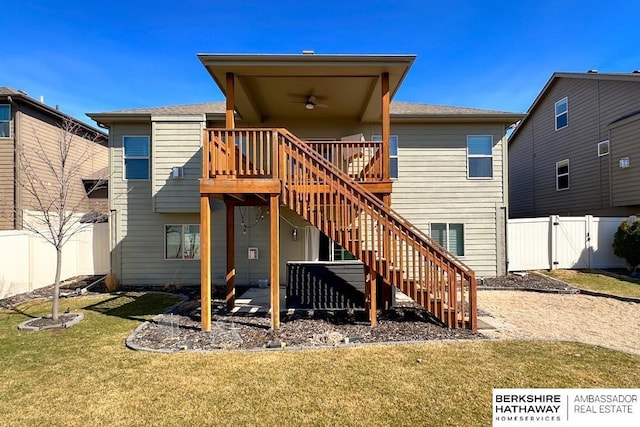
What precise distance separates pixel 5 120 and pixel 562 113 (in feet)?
77.0

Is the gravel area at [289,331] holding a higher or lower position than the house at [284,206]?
lower

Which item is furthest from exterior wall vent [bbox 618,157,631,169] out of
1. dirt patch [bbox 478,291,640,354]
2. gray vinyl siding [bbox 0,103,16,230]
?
gray vinyl siding [bbox 0,103,16,230]

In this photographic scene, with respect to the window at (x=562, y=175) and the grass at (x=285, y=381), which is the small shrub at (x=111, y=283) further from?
the window at (x=562, y=175)

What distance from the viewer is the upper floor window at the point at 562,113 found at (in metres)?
14.0

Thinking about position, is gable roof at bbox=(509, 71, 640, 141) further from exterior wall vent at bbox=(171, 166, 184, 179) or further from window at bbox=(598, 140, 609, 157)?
exterior wall vent at bbox=(171, 166, 184, 179)

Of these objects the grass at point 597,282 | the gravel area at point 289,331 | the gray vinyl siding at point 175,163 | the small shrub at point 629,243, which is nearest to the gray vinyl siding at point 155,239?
the gray vinyl siding at point 175,163

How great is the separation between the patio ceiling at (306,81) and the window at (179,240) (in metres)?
4.12

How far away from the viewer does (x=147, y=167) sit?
989cm

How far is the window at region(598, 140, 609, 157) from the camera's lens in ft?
39.7

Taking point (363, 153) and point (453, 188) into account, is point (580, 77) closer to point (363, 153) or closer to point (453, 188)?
point (453, 188)

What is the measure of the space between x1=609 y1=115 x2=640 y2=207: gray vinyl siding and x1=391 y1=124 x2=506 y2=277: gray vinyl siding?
540cm

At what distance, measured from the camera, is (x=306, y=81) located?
6.96 metres

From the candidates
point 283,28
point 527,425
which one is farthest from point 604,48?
point 527,425

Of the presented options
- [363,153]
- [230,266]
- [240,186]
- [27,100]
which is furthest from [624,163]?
[27,100]
